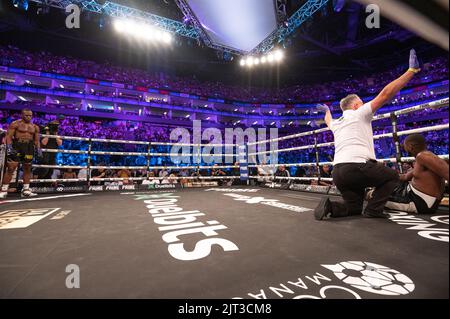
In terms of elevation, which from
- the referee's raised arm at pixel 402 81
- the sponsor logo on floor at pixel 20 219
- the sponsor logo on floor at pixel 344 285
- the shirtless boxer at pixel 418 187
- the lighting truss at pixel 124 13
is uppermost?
the lighting truss at pixel 124 13

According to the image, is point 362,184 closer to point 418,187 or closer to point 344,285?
point 418,187

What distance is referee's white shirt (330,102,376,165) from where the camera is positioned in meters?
1.78

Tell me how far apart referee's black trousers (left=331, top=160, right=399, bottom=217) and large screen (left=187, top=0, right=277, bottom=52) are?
7122 mm

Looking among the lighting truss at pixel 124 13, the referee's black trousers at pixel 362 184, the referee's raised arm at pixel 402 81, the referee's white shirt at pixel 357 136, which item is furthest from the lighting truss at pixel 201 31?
the referee's black trousers at pixel 362 184

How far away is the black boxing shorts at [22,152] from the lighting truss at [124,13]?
745cm

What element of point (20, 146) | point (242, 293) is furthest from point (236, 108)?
point (242, 293)

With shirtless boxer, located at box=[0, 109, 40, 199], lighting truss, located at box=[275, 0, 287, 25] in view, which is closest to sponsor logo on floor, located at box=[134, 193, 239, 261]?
shirtless boxer, located at box=[0, 109, 40, 199]

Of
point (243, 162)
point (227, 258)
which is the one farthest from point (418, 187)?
point (243, 162)

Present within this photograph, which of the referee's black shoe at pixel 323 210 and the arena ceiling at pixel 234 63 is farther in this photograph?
the arena ceiling at pixel 234 63

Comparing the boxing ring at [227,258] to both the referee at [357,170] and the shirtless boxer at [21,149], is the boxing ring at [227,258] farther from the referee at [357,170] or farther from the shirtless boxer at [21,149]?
the shirtless boxer at [21,149]

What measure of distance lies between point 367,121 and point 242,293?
1730mm

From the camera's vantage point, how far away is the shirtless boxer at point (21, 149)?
146 inches

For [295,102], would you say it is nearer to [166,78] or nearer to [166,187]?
[166,78]
